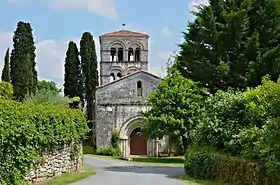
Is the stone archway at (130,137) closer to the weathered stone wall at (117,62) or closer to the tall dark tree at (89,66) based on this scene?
the tall dark tree at (89,66)

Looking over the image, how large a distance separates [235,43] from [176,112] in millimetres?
15279

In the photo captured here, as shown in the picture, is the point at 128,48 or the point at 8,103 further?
the point at 128,48

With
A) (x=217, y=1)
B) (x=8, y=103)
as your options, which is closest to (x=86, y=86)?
(x=217, y=1)

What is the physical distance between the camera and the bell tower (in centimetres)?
6356

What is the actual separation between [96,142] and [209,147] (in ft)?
99.0

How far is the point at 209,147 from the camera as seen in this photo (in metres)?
23.7

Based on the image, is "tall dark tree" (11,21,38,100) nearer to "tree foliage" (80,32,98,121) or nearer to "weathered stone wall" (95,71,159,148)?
"weathered stone wall" (95,71,159,148)

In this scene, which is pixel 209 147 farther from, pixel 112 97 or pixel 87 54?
pixel 87 54

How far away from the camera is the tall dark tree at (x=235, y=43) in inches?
1069

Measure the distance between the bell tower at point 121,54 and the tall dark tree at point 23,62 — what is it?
16.2m

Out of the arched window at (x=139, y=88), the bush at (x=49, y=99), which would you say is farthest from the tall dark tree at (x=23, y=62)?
the arched window at (x=139, y=88)

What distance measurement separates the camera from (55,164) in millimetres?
21578

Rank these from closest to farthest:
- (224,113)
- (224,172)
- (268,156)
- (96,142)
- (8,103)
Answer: (268,156) < (8,103) < (224,172) < (224,113) < (96,142)

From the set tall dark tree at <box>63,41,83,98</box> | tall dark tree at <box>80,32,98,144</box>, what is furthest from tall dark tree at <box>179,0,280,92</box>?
tall dark tree at <box>63,41,83,98</box>
